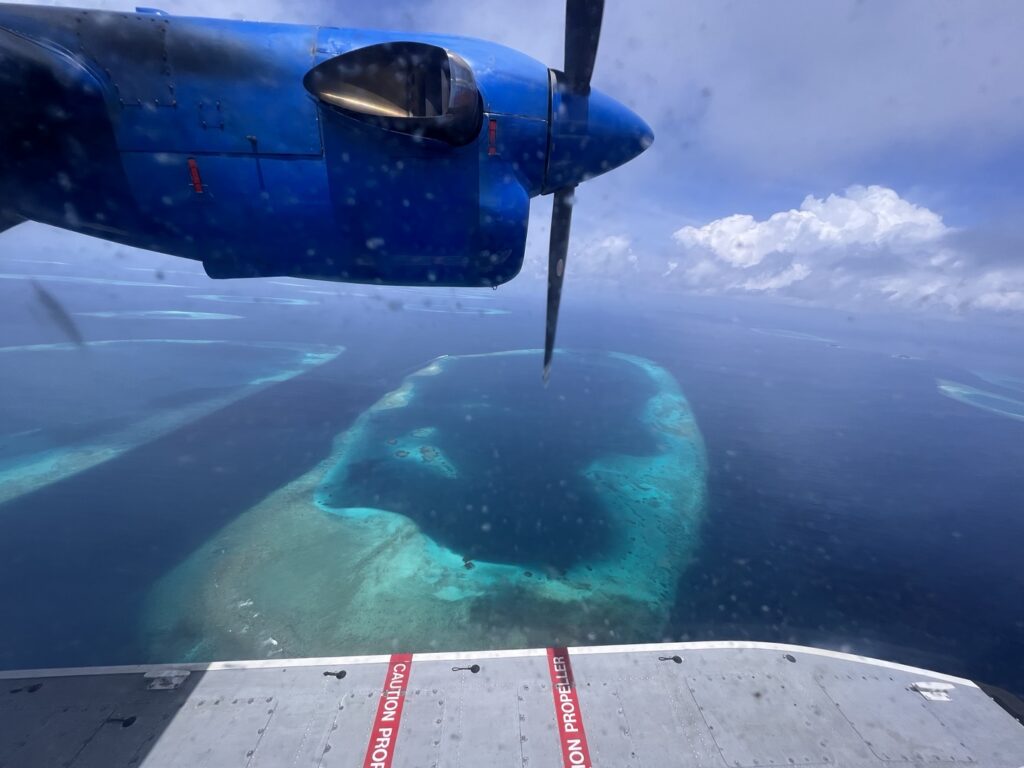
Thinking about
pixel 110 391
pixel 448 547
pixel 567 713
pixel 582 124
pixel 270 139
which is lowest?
pixel 110 391

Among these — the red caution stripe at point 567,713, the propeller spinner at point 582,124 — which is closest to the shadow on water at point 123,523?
the red caution stripe at point 567,713

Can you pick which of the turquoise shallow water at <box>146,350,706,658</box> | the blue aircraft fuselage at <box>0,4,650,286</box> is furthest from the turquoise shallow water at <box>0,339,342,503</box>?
the blue aircraft fuselage at <box>0,4,650,286</box>

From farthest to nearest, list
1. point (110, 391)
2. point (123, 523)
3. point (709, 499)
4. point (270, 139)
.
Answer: point (110, 391) → point (709, 499) → point (123, 523) → point (270, 139)

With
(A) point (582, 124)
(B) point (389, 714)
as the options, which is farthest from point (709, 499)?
(A) point (582, 124)

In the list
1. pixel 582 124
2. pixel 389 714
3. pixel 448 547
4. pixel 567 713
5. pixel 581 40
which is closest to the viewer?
pixel 581 40

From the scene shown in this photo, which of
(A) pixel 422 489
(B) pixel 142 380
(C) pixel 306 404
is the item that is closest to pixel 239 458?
(C) pixel 306 404

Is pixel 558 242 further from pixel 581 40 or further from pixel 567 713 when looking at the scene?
pixel 567 713

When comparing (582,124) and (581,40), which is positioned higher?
(581,40)

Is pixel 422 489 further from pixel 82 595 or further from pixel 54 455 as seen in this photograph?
pixel 54 455
